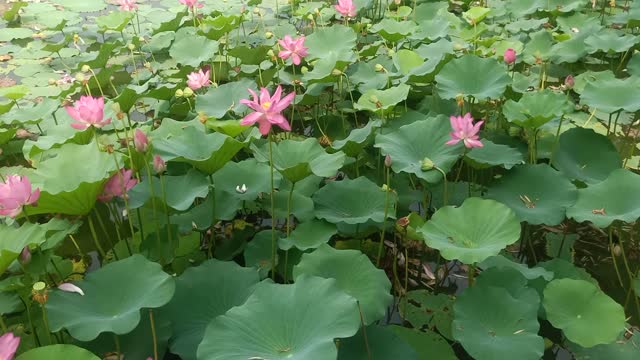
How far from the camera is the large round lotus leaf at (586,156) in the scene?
2.07 meters

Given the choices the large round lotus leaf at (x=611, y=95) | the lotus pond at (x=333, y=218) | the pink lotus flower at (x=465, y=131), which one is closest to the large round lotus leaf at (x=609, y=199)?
the lotus pond at (x=333, y=218)

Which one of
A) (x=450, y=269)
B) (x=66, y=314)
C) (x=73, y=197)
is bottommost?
(x=450, y=269)

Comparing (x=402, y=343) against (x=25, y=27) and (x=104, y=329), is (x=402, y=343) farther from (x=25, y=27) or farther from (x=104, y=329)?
(x=25, y=27)

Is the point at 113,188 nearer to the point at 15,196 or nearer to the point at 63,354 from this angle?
the point at 15,196

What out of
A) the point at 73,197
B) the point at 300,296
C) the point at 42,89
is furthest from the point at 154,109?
the point at 300,296

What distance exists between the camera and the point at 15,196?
1.52 meters

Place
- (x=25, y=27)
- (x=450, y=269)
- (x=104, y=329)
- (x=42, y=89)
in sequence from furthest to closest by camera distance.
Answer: (x=25, y=27) → (x=42, y=89) → (x=450, y=269) → (x=104, y=329)

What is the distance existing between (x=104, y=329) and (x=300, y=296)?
460 mm

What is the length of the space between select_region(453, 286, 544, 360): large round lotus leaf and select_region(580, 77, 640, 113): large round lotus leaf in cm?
100

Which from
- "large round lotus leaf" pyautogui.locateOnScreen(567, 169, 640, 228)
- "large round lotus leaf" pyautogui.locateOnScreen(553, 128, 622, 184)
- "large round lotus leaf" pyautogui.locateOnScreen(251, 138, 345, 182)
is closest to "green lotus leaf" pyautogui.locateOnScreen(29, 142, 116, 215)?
"large round lotus leaf" pyautogui.locateOnScreen(251, 138, 345, 182)

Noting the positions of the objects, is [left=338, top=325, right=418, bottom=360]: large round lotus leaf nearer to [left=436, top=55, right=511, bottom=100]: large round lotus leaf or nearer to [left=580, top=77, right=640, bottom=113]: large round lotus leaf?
[left=436, top=55, right=511, bottom=100]: large round lotus leaf

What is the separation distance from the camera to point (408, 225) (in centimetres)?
184

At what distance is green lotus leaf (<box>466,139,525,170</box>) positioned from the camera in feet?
6.40

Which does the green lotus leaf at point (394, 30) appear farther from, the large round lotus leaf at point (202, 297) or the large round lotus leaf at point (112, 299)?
the large round lotus leaf at point (112, 299)
